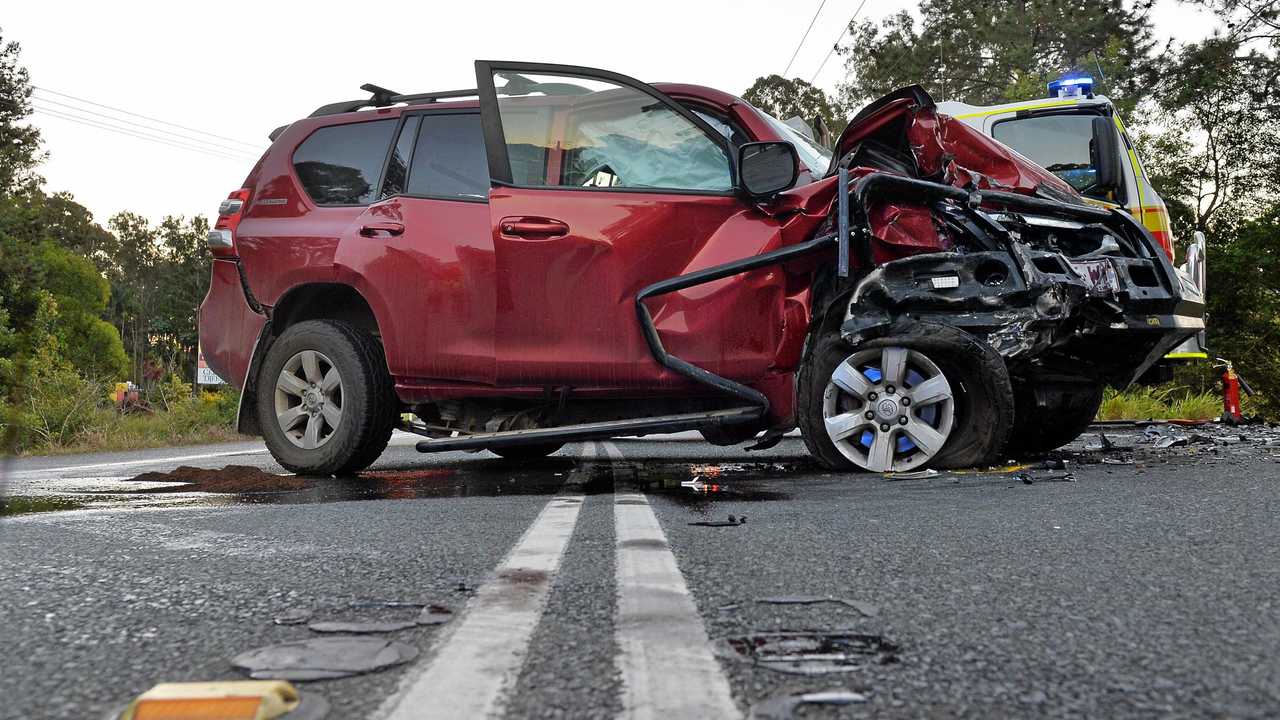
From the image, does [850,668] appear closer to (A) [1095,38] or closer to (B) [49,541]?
(B) [49,541]

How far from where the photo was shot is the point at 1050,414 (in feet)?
21.8

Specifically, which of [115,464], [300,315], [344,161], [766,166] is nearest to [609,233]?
[766,166]

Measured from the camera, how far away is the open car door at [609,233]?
4992mm

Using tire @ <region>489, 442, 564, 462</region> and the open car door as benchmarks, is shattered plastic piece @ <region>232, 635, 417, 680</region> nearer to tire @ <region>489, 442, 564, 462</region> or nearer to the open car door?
the open car door

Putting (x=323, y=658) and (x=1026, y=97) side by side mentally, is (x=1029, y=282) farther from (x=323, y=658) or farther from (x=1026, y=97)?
(x=1026, y=97)

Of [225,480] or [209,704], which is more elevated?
[209,704]

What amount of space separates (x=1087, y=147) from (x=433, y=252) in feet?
18.5

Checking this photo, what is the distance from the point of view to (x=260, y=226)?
5934 mm

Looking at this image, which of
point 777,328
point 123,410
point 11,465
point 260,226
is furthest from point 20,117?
point 777,328

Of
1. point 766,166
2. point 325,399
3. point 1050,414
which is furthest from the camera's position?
point 1050,414

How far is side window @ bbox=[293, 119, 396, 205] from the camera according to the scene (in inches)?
227

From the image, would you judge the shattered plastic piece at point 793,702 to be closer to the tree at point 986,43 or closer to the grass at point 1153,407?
the grass at point 1153,407

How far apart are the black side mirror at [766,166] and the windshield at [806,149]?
53 cm

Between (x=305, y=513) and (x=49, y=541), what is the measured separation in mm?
934
